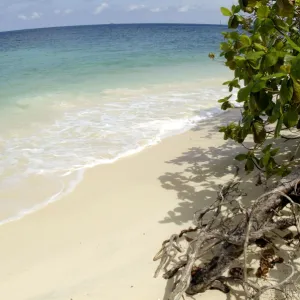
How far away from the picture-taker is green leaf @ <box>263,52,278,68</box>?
7.11 feet

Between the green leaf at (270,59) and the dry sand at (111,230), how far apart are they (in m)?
1.51

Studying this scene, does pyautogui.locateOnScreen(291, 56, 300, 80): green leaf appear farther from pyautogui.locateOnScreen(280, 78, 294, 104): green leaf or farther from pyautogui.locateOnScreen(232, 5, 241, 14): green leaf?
pyautogui.locateOnScreen(232, 5, 241, 14): green leaf

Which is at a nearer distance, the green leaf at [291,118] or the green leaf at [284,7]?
the green leaf at [284,7]

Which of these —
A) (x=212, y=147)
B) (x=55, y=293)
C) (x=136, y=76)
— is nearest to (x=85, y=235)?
(x=55, y=293)

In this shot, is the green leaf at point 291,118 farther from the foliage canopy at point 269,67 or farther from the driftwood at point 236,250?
the driftwood at point 236,250

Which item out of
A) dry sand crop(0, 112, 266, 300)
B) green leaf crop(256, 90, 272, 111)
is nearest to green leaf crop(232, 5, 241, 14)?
green leaf crop(256, 90, 272, 111)

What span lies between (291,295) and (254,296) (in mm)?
334

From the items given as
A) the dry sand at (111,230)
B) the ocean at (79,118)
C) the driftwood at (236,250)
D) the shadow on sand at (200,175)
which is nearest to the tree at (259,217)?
the driftwood at (236,250)

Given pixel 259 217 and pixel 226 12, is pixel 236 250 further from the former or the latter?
pixel 226 12

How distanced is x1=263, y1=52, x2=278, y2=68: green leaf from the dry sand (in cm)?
151

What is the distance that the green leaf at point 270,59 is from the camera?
217cm

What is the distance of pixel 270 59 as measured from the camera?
2186 millimetres

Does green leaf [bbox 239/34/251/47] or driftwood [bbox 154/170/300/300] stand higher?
green leaf [bbox 239/34/251/47]

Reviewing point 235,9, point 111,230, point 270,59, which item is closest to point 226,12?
point 235,9
